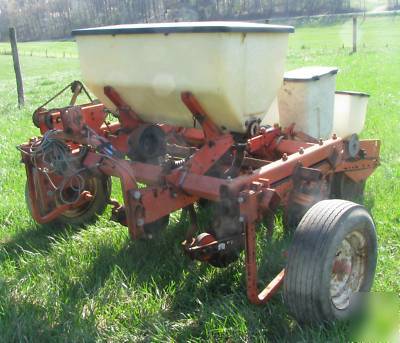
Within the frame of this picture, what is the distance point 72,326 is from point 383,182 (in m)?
3.40

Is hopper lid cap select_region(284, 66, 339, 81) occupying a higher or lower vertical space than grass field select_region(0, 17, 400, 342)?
higher

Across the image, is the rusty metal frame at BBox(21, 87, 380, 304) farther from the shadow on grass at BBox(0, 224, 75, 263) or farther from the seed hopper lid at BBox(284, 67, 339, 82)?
the seed hopper lid at BBox(284, 67, 339, 82)

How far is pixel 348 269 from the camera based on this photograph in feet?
10.3

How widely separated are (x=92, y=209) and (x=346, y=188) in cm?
216

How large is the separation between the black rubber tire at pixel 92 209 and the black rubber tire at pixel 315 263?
80.9 inches

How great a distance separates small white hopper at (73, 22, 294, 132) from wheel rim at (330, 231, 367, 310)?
0.97 meters

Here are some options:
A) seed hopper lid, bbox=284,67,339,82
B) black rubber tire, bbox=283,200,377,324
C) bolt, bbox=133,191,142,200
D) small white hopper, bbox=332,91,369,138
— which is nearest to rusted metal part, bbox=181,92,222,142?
bolt, bbox=133,191,142,200

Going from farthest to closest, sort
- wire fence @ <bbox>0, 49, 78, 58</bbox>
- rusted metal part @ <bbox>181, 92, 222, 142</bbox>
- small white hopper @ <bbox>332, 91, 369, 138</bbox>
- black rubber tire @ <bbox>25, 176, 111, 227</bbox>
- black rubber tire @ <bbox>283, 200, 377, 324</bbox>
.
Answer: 1. wire fence @ <bbox>0, 49, 78, 58</bbox>
2. small white hopper @ <bbox>332, 91, 369, 138</bbox>
3. black rubber tire @ <bbox>25, 176, 111, 227</bbox>
4. rusted metal part @ <bbox>181, 92, 222, 142</bbox>
5. black rubber tire @ <bbox>283, 200, 377, 324</bbox>

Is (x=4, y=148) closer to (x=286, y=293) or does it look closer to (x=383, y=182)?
(x=383, y=182)

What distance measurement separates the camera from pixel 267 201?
117 inches

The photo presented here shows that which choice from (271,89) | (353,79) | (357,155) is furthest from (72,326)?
(353,79)

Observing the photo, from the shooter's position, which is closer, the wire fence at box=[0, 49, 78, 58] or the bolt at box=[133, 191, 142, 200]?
the bolt at box=[133, 191, 142, 200]

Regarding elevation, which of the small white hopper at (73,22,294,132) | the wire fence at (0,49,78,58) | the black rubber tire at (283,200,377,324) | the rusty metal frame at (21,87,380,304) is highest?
the small white hopper at (73,22,294,132)

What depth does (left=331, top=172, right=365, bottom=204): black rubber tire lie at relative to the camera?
449 centimetres
